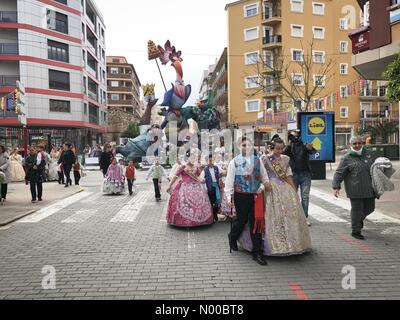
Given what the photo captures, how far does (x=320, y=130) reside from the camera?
1476 cm

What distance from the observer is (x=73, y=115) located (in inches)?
1610

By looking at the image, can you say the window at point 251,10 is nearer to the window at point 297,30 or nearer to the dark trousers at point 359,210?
the window at point 297,30

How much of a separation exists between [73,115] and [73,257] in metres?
37.5

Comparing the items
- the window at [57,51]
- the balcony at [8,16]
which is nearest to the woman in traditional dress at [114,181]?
the balcony at [8,16]

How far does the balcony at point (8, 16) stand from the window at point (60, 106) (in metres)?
8.18

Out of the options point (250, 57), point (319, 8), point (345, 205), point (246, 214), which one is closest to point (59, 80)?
point (250, 57)

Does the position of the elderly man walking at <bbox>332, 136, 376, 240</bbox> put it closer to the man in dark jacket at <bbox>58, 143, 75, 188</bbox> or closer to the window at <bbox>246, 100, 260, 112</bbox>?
the man in dark jacket at <bbox>58, 143, 75, 188</bbox>

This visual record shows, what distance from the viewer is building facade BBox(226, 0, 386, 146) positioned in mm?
43656

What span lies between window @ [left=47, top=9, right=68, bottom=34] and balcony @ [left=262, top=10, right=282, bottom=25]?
22.3 m

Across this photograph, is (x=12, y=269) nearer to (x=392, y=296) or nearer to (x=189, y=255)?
(x=189, y=255)

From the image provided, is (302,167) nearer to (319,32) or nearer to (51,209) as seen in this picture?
(51,209)

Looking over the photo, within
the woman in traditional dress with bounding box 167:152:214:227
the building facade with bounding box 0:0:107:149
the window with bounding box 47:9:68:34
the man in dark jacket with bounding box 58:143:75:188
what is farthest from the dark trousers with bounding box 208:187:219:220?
the window with bounding box 47:9:68:34

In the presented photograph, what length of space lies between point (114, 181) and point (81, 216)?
12.8 ft
